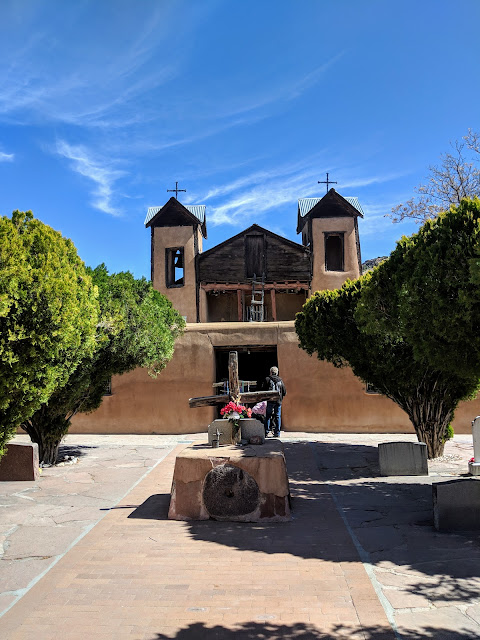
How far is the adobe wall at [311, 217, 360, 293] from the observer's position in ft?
93.7

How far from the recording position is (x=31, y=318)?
→ 6336 millimetres

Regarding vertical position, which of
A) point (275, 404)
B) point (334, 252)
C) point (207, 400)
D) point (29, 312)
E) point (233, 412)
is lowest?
point (275, 404)

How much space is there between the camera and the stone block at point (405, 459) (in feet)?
31.0

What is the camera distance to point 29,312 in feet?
20.8

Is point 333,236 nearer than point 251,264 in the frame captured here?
No

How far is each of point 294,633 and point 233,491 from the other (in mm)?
2927

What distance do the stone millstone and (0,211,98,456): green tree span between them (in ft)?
8.45

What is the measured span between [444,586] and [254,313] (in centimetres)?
2414

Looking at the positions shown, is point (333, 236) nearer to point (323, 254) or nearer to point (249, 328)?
point (323, 254)

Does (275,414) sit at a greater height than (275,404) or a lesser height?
lesser

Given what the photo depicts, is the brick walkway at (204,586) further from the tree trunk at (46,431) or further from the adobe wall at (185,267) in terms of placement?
the adobe wall at (185,267)

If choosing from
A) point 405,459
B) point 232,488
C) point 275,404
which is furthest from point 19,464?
point 275,404

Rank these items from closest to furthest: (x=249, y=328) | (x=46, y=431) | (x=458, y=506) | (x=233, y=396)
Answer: (x=458, y=506)
(x=233, y=396)
(x=46, y=431)
(x=249, y=328)

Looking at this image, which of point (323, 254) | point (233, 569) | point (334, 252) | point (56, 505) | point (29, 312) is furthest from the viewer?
point (334, 252)
